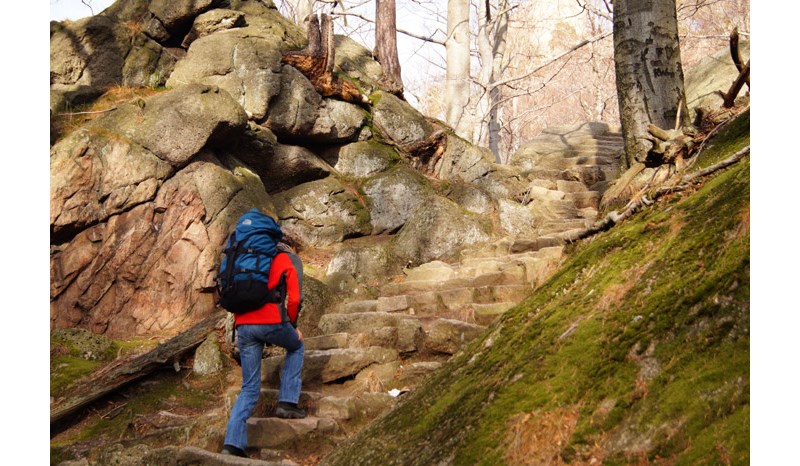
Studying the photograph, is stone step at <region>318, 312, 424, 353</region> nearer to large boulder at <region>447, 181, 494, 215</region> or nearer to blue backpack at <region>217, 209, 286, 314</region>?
blue backpack at <region>217, 209, 286, 314</region>

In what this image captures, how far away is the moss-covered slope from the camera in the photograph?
7.45ft

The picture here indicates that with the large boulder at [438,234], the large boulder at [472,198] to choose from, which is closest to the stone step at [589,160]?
the large boulder at [472,198]

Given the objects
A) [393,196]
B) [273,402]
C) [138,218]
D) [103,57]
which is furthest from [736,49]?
[103,57]

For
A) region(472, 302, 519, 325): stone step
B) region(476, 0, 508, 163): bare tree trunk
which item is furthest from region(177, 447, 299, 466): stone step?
region(476, 0, 508, 163): bare tree trunk

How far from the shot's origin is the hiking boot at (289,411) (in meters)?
6.21

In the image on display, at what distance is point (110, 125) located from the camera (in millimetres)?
10406

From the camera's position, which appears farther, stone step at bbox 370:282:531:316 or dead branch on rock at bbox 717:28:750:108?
stone step at bbox 370:282:531:316

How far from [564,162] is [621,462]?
1551 centimetres

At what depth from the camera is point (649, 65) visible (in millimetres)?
7633

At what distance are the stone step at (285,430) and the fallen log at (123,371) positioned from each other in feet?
8.49

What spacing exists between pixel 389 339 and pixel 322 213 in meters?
5.90

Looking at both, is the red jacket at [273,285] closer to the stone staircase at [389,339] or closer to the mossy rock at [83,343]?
the stone staircase at [389,339]

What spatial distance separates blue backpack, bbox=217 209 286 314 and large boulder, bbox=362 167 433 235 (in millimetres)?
7361

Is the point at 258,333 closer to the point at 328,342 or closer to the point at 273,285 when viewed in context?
the point at 273,285
